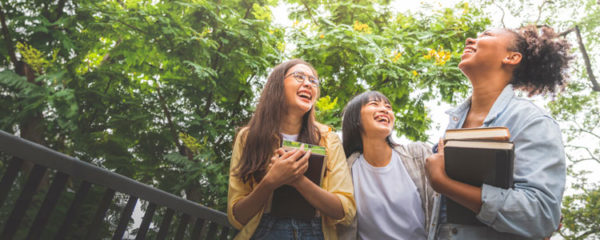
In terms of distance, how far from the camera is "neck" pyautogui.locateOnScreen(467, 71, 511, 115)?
1.64 meters

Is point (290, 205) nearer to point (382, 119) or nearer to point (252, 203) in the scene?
point (252, 203)

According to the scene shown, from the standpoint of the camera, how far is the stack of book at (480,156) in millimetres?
1168

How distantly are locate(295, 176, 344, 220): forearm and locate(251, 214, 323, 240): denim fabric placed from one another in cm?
11

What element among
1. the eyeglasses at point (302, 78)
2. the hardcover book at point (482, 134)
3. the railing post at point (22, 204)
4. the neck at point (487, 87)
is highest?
the neck at point (487, 87)

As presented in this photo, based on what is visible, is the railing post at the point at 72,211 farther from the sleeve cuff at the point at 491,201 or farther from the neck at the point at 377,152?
the sleeve cuff at the point at 491,201

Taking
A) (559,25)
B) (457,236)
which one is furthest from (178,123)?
(559,25)

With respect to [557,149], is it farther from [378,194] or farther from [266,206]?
[266,206]

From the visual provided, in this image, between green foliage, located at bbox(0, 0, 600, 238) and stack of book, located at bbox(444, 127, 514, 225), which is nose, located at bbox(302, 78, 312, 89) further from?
green foliage, located at bbox(0, 0, 600, 238)

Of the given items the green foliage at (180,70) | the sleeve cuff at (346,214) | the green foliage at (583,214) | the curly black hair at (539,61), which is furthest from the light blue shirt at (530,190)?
the green foliage at (583,214)

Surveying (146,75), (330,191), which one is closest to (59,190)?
(330,191)

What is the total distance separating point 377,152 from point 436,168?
66cm

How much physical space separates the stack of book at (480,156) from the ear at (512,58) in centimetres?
57

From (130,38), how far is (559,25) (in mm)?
12417

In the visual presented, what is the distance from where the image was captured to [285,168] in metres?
1.52
